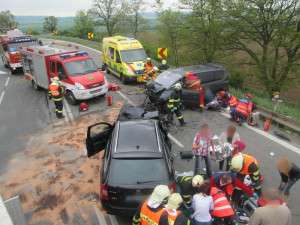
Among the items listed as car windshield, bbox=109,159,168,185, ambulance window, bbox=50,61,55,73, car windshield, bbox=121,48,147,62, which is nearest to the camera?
car windshield, bbox=109,159,168,185

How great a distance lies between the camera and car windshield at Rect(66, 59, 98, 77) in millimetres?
11280

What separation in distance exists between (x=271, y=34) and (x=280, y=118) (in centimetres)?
745

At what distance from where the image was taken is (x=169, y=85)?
1016 centimetres

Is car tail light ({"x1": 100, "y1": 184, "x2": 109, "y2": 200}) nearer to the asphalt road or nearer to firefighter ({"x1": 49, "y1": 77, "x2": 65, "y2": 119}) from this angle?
the asphalt road

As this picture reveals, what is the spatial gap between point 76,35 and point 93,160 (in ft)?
130

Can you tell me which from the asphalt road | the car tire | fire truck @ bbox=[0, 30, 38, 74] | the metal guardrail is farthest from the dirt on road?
fire truck @ bbox=[0, 30, 38, 74]

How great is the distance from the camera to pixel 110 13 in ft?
121

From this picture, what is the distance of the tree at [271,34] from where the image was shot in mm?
12727

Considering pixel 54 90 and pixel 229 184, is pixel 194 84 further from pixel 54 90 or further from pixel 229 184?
pixel 229 184

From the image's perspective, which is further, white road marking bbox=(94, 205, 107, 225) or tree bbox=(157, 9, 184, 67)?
tree bbox=(157, 9, 184, 67)

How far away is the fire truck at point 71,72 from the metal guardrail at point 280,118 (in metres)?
6.80

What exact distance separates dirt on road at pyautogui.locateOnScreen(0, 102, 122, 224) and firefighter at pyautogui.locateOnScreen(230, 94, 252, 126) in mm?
5034

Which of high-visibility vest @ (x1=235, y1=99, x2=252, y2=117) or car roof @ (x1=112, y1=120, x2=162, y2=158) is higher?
car roof @ (x1=112, y1=120, x2=162, y2=158)

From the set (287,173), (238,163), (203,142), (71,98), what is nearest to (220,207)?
(238,163)
